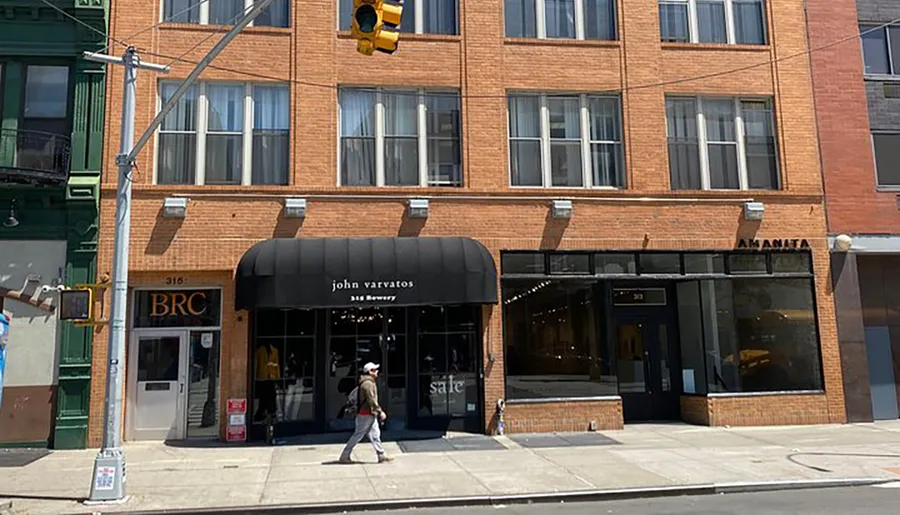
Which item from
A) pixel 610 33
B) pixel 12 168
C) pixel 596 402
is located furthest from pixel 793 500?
pixel 12 168

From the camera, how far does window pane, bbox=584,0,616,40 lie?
16.8m

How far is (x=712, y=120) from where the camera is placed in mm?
16953

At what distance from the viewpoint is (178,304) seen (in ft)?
49.6

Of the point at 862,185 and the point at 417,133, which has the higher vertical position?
the point at 417,133

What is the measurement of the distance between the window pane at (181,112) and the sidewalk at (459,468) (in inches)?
262

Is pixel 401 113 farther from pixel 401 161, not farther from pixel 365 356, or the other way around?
pixel 365 356

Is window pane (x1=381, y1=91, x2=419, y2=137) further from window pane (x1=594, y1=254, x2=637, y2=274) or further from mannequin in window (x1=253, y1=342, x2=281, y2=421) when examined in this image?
mannequin in window (x1=253, y1=342, x2=281, y2=421)

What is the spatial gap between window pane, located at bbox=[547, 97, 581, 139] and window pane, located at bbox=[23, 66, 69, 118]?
34.3ft

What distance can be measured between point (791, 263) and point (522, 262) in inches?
253

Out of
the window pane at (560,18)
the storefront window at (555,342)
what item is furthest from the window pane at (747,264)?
the window pane at (560,18)

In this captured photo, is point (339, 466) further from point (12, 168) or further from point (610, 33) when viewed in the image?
point (610, 33)

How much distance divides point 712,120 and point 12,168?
49.1ft

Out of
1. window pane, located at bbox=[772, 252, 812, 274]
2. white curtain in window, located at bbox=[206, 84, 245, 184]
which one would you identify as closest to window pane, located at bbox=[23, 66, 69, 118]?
white curtain in window, located at bbox=[206, 84, 245, 184]

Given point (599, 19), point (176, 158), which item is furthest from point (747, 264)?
point (176, 158)
